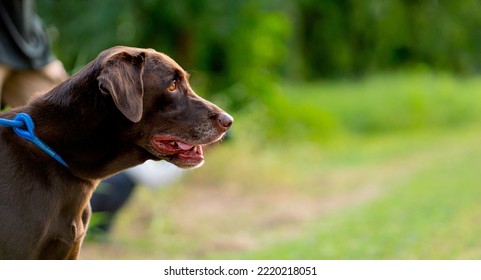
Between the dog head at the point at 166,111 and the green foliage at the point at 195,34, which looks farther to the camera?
the green foliage at the point at 195,34

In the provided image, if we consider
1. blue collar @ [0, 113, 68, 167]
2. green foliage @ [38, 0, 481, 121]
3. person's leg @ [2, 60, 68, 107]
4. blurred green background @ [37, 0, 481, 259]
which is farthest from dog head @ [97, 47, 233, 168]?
green foliage @ [38, 0, 481, 121]

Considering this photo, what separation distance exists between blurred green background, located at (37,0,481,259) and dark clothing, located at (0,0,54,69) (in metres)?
2.11

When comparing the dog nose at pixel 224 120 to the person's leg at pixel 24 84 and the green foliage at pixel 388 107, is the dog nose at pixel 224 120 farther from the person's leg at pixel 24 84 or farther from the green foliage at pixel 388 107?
the green foliage at pixel 388 107

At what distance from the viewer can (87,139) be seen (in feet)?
13.2

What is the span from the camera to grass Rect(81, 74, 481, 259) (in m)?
7.91

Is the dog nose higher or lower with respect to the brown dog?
higher

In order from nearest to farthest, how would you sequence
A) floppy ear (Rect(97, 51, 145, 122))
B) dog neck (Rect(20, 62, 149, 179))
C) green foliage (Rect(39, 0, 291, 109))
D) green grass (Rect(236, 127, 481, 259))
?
floppy ear (Rect(97, 51, 145, 122))
dog neck (Rect(20, 62, 149, 179))
green grass (Rect(236, 127, 481, 259))
green foliage (Rect(39, 0, 291, 109))

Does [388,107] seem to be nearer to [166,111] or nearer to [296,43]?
[296,43]

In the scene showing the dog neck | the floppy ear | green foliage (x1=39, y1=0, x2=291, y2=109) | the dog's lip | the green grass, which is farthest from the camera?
green foliage (x1=39, y1=0, x2=291, y2=109)

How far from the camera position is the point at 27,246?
3.84m

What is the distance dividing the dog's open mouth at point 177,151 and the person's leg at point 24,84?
2276mm

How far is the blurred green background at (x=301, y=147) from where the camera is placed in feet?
27.3

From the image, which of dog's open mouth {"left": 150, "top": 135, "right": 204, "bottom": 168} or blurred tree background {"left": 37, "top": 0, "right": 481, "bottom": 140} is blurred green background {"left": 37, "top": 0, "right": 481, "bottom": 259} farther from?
dog's open mouth {"left": 150, "top": 135, "right": 204, "bottom": 168}

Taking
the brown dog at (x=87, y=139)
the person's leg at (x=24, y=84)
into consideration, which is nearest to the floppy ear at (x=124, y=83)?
the brown dog at (x=87, y=139)
